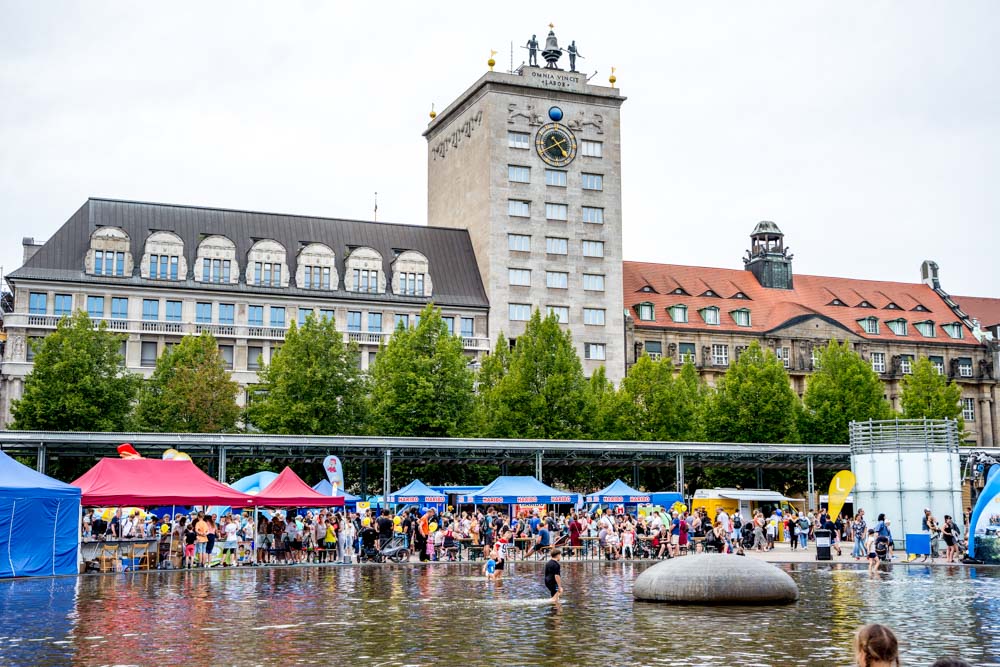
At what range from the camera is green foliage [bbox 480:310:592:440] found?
71.8 metres

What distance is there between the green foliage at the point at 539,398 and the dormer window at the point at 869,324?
43.3 m

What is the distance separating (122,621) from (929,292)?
106 metres

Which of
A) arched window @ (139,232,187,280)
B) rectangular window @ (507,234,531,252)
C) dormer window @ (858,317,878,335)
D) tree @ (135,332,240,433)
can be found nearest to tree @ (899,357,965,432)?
dormer window @ (858,317,878,335)

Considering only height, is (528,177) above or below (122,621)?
above

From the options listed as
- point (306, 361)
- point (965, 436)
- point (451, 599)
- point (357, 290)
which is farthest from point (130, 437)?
point (965, 436)

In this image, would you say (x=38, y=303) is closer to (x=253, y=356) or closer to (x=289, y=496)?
(x=253, y=356)

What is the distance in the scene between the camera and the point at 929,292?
11544 centimetres

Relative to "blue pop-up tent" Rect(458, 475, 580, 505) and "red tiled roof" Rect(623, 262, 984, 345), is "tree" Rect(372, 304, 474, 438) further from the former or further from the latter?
"red tiled roof" Rect(623, 262, 984, 345)

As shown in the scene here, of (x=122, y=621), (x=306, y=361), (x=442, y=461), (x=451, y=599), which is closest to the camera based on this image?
(x=122, y=621)

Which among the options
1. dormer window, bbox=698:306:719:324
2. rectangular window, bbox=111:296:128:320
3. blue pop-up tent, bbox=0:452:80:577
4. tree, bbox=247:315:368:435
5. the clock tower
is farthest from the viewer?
dormer window, bbox=698:306:719:324

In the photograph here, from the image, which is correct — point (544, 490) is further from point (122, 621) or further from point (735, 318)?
point (735, 318)

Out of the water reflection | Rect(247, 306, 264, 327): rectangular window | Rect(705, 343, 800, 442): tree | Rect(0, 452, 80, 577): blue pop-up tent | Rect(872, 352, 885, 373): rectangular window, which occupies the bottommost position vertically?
the water reflection

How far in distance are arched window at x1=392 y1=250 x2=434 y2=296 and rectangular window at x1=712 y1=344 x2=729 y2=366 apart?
26.3 m

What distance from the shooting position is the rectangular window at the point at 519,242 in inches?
3627
